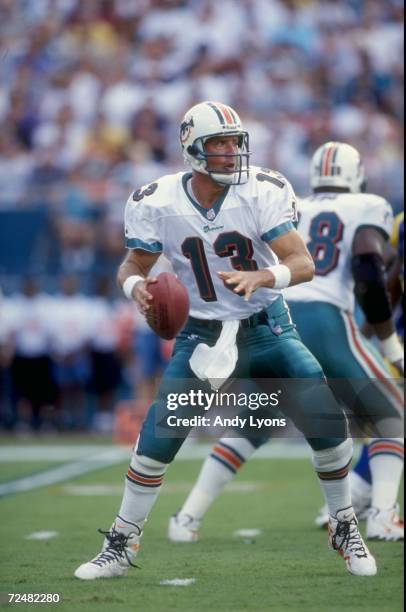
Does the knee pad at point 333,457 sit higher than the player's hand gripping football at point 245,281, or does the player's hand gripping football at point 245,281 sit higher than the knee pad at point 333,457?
the player's hand gripping football at point 245,281

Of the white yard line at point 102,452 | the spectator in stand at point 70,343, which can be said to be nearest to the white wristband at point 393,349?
the white yard line at point 102,452

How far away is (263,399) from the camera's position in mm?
4375

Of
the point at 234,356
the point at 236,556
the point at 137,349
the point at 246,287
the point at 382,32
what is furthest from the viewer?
the point at 382,32

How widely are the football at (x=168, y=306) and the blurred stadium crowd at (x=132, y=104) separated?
21.5 ft

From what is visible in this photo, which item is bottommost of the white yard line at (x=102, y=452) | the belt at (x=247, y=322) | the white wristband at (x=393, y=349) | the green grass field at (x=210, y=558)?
the white yard line at (x=102, y=452)

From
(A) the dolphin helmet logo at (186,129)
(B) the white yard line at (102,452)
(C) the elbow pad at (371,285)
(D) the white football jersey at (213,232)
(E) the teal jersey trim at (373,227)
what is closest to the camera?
(D) the white football jersey at (213,232)

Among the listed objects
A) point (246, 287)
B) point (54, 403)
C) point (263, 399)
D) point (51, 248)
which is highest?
point (246, 287)

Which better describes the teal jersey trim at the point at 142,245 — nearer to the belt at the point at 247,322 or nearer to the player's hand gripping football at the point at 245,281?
the belt at the point at 247,322

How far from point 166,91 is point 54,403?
11.8 ft

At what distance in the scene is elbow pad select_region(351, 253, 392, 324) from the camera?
5117 mm

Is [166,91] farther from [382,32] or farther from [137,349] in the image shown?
[137,349]

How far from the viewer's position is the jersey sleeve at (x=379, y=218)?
5242 mm

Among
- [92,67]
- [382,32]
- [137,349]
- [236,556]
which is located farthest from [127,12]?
[236,556]
